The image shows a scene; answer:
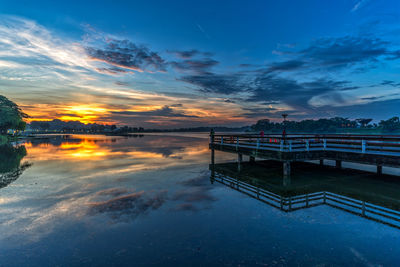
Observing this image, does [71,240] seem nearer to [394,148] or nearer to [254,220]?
[254,220]

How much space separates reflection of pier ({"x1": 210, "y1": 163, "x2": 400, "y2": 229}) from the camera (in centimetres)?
916

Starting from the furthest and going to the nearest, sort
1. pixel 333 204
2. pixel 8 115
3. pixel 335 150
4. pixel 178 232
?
pixel 8 115, pixel 335 150, pixel 333 204, pixel 178 232

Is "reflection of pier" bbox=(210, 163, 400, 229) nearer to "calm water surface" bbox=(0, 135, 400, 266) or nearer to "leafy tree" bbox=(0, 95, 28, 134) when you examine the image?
"calm water surface" bbox=(0, 135, 400, 266)

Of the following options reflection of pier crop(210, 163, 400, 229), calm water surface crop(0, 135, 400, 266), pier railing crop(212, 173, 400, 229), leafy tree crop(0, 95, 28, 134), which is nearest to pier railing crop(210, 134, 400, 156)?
reflection of pier crop(210, 163, 400, 229)

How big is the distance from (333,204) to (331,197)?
3.13 feet

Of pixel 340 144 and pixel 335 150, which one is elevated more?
pixel 340 144

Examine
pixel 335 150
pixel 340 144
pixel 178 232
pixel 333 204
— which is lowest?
pixel 178 232

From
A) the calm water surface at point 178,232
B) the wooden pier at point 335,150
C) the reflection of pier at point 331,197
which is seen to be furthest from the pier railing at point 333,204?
the wooden pier at point 335,150

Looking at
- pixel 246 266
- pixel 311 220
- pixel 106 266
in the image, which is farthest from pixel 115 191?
pixel 311 220

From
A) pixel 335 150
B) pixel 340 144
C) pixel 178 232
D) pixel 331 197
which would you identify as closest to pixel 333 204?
pixel 331 197

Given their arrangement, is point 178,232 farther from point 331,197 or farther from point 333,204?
point 331,197

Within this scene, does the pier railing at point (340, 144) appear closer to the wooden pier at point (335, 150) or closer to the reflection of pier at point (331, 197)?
the wooden pier at point (335, 150)

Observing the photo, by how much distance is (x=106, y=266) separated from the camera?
5879 millimetres

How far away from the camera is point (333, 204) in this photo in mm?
10352
